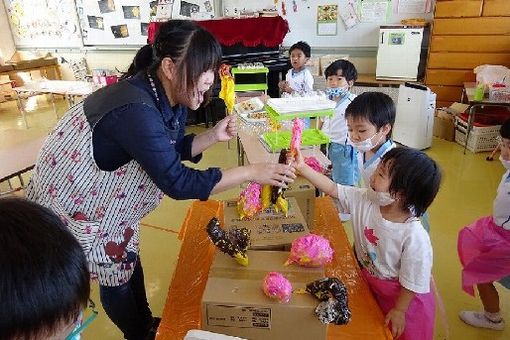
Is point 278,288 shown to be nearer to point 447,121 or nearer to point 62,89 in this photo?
point 447,121

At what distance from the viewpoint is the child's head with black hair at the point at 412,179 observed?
121 cm

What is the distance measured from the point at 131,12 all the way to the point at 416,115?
188 inches

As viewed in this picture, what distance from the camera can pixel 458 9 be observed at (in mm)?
4426

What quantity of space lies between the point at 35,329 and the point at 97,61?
708cm

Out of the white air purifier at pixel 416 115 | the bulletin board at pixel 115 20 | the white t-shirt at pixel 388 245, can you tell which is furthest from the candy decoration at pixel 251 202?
the bulletin board at pixel 115 20

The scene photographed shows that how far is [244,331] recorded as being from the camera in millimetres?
989

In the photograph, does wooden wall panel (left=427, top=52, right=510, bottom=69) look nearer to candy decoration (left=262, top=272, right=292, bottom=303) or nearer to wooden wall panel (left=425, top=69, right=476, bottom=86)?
wooden wall panel (left=425, top=69, right=476, bottom=86)

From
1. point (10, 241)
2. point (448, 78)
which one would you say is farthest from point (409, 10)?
point (10, 241)

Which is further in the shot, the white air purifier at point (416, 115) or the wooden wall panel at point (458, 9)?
the wooden wall panel at point (458, 9)

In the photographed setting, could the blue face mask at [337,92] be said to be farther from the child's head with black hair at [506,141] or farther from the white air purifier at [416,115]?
the white air purifier at [416,115]

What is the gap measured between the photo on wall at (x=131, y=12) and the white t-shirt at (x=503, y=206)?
19.5 feet

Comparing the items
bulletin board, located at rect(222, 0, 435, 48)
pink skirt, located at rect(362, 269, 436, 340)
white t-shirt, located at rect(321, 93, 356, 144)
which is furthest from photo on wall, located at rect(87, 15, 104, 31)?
pink skirt, located at rect(362, 269, 436, 340)

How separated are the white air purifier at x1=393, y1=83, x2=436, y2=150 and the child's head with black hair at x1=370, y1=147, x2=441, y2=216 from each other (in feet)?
9.98

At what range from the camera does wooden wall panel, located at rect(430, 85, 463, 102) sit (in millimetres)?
4805
